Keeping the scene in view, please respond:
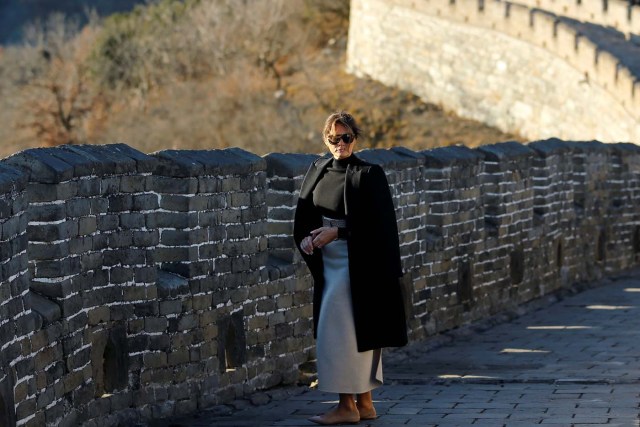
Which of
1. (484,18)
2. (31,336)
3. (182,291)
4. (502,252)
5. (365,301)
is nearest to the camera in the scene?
(31,336)

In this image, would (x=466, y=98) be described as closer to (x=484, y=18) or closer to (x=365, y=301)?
(x=484, y=18)

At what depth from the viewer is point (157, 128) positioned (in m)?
56.3

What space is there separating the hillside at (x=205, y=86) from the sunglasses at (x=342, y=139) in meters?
39.7

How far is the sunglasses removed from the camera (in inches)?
284

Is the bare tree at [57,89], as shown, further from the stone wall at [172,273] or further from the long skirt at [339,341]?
the long skirt at [339,341]

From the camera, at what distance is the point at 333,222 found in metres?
7.34

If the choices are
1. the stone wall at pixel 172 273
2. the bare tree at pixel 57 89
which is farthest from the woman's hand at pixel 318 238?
the bare tree at pixel 57 89

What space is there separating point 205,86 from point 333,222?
52599mm

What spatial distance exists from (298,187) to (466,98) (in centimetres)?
3754

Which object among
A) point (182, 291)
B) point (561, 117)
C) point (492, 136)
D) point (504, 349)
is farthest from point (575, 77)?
point (182, 291)

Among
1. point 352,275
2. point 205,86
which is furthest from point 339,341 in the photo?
point 205,86

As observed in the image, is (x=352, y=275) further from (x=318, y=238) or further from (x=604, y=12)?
(x=604, y=12)

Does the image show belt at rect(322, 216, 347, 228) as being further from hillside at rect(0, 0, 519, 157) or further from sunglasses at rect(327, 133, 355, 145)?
hillside at rect(0, 0, 519, 157)

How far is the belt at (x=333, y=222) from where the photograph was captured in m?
7.31
